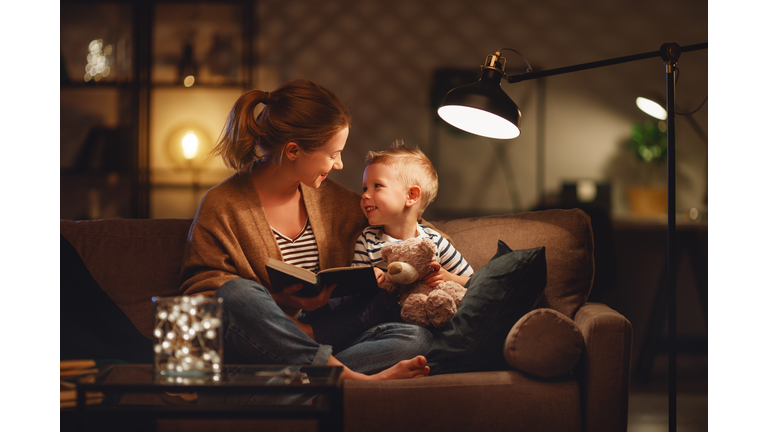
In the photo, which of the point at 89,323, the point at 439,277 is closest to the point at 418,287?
the point at 439,277

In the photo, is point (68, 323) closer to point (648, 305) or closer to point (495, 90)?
point (495, 90)

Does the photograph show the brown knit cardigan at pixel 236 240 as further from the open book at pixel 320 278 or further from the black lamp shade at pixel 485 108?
the black lamp shade at pixel 485 108

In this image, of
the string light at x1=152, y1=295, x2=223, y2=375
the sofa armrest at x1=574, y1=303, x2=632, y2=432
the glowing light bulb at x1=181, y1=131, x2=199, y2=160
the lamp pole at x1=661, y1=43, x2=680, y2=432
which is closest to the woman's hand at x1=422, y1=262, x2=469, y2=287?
the sofa armrest at x1=574, y1=303, x2=632, y2=432

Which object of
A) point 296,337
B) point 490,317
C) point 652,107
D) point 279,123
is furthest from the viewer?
point 652,107

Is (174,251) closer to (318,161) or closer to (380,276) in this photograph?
(318,161)

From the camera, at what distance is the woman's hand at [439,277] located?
137cm

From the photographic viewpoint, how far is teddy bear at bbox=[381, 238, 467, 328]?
1291 millimetres

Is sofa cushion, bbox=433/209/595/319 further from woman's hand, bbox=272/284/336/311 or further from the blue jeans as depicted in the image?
woman's hand, bbox=272/284/336/311

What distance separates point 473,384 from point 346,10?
2578 mm

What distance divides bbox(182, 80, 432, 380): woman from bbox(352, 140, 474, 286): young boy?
0.07 metres

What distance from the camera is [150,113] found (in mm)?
3076

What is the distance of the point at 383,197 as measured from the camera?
58.2 inches

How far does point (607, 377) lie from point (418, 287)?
465 mm

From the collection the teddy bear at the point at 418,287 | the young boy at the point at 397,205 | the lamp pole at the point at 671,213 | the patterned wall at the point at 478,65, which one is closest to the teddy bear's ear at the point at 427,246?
the teddy bear at the point at 418,287
